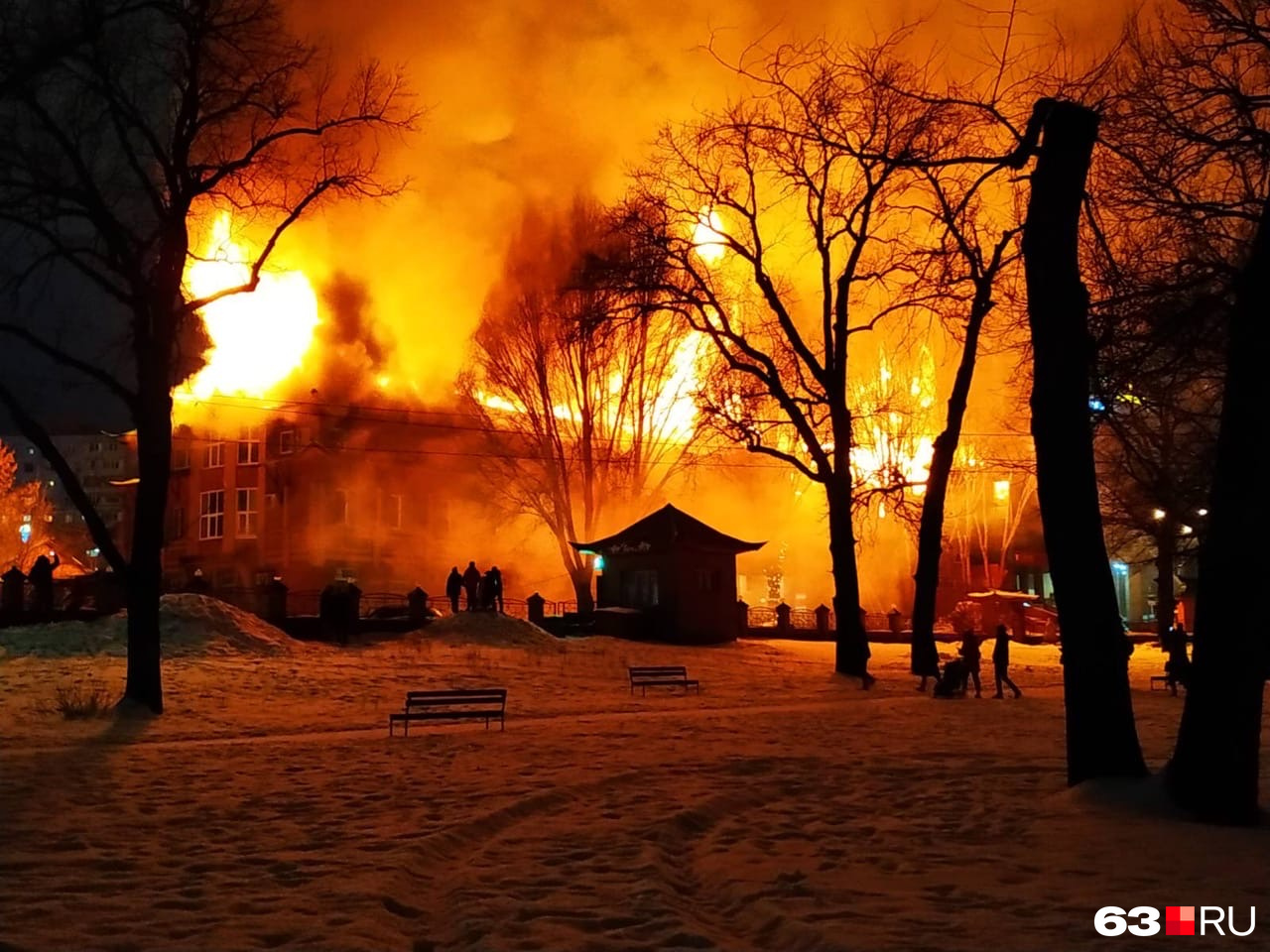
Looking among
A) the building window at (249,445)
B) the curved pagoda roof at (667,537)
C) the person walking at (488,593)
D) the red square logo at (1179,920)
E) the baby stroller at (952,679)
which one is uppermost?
the building window at (249,445)

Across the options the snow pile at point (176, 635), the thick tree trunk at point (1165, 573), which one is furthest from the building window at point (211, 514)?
the thick tree trunk at point (1165, 573)

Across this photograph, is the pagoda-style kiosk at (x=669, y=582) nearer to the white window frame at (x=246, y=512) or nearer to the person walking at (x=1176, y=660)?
the person walking at (x=1176, y=660)

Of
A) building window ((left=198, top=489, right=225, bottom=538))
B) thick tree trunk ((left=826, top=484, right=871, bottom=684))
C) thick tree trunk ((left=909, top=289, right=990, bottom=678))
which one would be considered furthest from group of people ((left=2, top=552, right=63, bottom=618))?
building window ((left=198, top=489, right=225, bottom=538))

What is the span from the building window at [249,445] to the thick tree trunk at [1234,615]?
59.2 meters

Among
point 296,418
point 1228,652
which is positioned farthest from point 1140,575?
point 1228,652

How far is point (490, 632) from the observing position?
32906 millimetres

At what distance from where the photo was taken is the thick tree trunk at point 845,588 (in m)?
27.3

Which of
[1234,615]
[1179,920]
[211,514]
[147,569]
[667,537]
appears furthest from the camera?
[211,514]

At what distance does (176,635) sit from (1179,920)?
25623mm

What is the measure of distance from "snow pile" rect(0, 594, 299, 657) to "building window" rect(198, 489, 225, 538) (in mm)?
34806

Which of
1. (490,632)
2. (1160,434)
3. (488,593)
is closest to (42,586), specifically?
(490,632)

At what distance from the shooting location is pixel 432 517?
63281mm

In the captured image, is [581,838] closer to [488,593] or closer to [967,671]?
[967,671]

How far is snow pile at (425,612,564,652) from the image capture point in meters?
32.2
